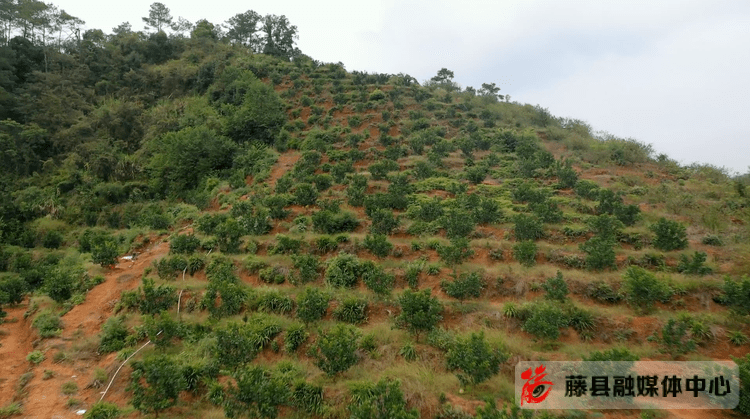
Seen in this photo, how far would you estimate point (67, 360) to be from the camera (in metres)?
10.2

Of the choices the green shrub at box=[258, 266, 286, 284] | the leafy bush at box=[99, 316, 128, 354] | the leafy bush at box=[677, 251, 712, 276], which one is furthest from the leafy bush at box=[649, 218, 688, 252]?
the leafy bush at box=[99, 316, 128, 354]

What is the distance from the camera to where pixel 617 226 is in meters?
12.6

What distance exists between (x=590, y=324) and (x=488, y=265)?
3.51m

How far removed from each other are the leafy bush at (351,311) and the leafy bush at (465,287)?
2525 mm

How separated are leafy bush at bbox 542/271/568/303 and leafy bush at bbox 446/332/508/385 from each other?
2976 mm

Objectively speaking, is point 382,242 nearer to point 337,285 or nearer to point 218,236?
point 337,285

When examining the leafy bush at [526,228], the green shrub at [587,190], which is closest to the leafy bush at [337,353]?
the leafy bush at [526,228]

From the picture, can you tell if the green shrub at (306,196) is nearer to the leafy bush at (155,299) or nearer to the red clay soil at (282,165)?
the red clay soil at (282,165)

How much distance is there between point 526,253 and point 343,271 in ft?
19.0

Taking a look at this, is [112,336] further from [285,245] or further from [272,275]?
[285,245]

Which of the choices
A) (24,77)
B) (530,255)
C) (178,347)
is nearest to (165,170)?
(178,347)

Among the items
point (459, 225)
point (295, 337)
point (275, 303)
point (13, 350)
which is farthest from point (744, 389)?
point (13, 350)

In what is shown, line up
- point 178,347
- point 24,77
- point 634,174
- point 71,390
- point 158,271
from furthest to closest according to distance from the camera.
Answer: point 24,77
point 634,174
point 158,271
point 178,347
point 71,390

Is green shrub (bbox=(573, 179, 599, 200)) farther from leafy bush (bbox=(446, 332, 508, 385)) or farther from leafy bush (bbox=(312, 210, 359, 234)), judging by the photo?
leafy bush (bbox=(446, 332, 508, 385))
